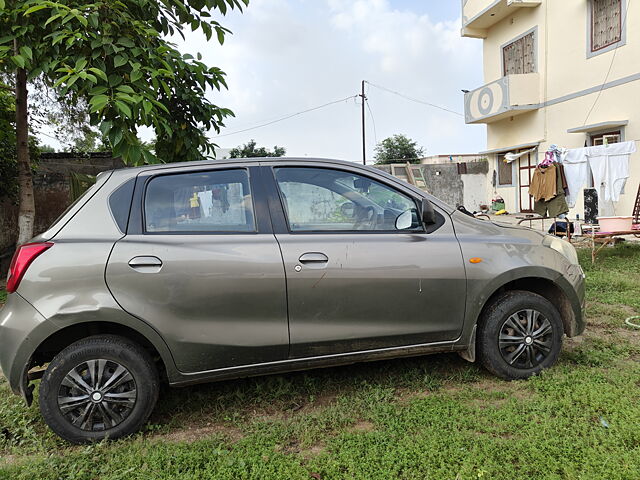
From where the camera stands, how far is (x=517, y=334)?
3.13 meters

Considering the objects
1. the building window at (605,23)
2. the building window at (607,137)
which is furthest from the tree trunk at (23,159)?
the building window at (605,23)

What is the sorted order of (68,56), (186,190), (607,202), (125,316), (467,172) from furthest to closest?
(467,172), (607,202), (68,56), (186,190), (125,316)

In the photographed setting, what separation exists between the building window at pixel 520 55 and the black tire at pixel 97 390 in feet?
47.0

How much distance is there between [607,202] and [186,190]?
8.34 metres

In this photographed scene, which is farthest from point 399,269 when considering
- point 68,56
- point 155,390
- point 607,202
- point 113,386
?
point 607,202

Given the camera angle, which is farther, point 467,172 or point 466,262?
point 467,172

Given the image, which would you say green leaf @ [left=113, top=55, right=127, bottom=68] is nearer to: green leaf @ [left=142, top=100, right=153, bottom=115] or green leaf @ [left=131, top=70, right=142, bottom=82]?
green leaf @ [left=131, top=70, right=142, bottom=82]

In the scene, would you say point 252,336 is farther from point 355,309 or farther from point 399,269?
point 399,269

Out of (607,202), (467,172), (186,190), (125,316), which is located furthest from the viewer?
(467,172)

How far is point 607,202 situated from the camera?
838 cm

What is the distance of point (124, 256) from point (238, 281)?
2.16 ft

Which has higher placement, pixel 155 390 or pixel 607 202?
pixel 607 202

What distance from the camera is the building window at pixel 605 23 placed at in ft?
34.2

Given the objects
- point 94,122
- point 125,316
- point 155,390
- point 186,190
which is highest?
point 94,122
